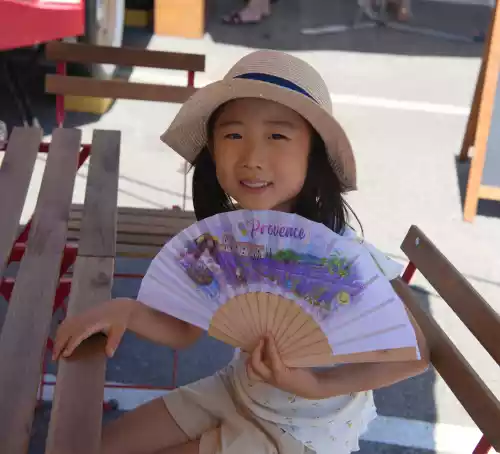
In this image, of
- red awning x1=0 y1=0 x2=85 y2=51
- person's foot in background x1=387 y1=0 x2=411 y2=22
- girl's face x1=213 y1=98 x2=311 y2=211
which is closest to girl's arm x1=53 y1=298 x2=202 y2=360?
girl's face x1=213 y1=98 x2=311 y2=211

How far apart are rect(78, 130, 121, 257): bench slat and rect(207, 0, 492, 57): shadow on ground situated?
4.31m

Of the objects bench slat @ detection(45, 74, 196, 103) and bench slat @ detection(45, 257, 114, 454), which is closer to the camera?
bench slat @ detection(45, 257, 114, 454)

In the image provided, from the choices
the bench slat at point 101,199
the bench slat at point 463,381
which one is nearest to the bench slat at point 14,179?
the bench slat at point 101,199

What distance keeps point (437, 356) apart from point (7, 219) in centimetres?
116

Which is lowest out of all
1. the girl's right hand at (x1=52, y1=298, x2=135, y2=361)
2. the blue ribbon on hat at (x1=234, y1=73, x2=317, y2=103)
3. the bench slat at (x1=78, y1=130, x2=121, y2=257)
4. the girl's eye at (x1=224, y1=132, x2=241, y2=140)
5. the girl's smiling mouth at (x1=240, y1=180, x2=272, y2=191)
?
the bench slat at (x1=78, y1=130, x2=121, y2=257)

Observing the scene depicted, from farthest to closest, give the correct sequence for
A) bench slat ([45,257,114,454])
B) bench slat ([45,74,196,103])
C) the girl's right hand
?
bench slat ([45,74,196,103]), the girl's right hand, bench slat ([45,257,114,454])

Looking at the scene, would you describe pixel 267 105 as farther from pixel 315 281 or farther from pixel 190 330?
pixel 190 330

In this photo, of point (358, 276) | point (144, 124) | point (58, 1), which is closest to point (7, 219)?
point (358, 276)

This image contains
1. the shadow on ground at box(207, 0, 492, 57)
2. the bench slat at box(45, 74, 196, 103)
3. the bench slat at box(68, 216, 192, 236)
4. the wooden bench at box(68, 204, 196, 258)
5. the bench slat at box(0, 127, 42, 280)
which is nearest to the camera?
the bench slat at box(0, 127, 42, 280)

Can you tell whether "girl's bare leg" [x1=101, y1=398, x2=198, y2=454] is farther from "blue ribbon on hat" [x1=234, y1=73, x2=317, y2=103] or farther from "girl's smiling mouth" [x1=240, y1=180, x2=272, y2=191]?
"blue ribbon on hat" [x1=234, y1=73, x2=317, y2=103]

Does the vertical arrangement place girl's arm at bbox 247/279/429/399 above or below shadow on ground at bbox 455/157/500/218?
above

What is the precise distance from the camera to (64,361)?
1.22 meters

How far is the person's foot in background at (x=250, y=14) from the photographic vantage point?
6.81 m

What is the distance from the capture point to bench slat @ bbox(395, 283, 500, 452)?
1.38m
